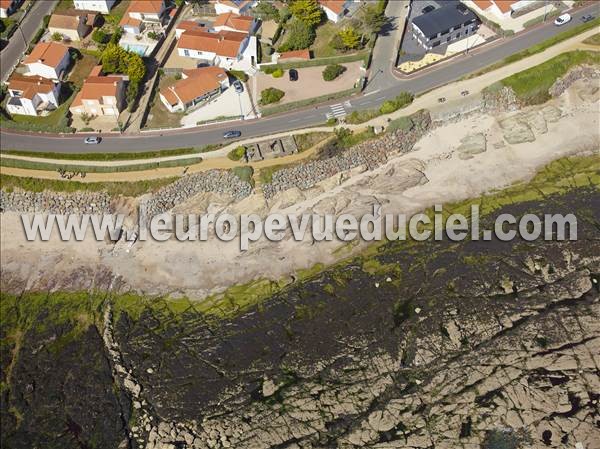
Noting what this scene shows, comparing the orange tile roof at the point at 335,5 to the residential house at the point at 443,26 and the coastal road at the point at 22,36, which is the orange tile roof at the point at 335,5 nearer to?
the residential house at the point at 443,26

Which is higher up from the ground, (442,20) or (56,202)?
(442,20)

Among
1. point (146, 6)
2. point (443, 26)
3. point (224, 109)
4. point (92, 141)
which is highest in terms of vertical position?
point (146, 6)

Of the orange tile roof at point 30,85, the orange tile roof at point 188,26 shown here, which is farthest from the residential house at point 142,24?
the orange tile roof at point 30,85

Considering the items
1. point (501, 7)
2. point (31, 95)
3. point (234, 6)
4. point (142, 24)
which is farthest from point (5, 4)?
point (501, 7)

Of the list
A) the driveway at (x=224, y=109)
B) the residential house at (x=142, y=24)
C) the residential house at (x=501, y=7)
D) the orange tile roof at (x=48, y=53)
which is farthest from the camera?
the residential house at (x=501, y=7)

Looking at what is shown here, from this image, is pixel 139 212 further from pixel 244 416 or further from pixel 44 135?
pixel 244 416

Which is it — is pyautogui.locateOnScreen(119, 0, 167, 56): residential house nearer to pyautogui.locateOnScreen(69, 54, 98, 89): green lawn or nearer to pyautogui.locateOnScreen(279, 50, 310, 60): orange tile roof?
pyautogui.locateOnScreen(69, 54, 98, 89): green lawn

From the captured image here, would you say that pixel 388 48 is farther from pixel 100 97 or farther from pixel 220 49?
pixel 100 97
